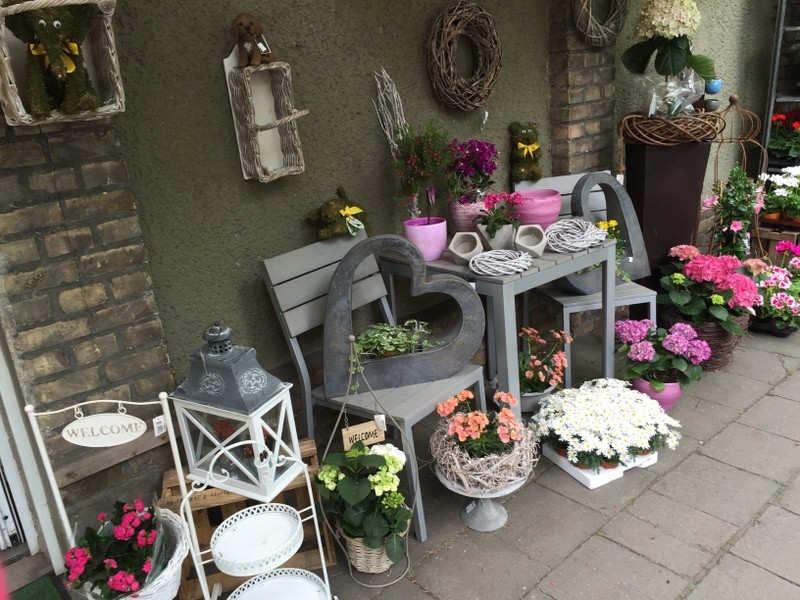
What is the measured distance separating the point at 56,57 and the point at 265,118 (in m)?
0.86

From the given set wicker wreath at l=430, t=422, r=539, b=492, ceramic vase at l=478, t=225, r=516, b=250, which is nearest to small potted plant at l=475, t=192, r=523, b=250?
ceramic vase at l=478, t=225, r=516, b=250

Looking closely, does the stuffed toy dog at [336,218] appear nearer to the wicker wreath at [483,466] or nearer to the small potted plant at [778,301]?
the wicker wreath at [483,466]

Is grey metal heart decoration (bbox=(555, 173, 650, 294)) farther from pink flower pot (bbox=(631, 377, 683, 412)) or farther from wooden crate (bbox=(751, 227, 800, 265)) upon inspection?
wooden crate (bbox=(751, 227, 800, 265))

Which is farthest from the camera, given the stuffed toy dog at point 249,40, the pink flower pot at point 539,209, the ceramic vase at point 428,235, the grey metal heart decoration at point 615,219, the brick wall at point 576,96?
the brick wall at point 576,96

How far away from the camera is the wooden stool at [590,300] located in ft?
10.2

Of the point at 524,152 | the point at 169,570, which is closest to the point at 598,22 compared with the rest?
the point at 524,152

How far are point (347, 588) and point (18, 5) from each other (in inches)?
75.7

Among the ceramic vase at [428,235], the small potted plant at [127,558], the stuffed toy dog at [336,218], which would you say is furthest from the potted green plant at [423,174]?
the small potted plant at [127,558]

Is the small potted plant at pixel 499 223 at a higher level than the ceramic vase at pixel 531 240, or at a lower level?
higher

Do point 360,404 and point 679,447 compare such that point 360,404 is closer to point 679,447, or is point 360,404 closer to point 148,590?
point 148,590

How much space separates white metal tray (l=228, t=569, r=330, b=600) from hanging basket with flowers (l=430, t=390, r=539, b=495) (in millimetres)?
589

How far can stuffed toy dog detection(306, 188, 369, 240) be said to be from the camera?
2.54 m

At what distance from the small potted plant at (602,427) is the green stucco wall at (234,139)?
1105 mm

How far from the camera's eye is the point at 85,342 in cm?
192
